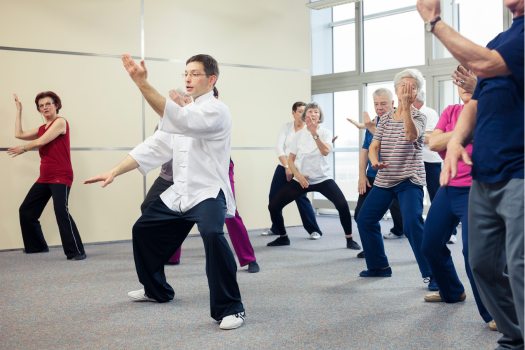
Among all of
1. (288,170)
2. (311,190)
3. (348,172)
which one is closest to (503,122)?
(311,190)

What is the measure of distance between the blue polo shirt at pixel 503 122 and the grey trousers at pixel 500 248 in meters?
0.05

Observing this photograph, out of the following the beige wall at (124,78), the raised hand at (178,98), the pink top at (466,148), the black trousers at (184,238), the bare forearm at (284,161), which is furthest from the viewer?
the bare forearm at (284,161)

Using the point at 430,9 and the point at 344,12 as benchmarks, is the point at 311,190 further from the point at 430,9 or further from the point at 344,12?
the point at 430,9

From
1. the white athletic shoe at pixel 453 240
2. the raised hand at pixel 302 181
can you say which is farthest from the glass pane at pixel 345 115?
the raised hand at pixel 302 181

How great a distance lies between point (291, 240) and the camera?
6.30 meters

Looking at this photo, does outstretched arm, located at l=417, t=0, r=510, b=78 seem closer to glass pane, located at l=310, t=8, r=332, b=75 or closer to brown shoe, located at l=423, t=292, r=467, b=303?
brown shoe, located at l=423, t=292, r=467, b=303

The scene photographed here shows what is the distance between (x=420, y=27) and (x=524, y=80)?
630cm

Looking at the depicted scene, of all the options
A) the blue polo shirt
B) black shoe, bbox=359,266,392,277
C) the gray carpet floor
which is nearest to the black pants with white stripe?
the gray carpet floor

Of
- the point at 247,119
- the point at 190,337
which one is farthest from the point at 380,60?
the point at 190,337

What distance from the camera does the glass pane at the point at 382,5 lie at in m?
7.82

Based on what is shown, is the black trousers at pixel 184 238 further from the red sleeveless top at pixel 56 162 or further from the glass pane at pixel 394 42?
the glass pane at pixel 394 42

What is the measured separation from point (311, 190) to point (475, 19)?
3.10 m

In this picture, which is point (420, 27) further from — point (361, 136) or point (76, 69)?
point (76, 69)

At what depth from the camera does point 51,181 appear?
532cm
